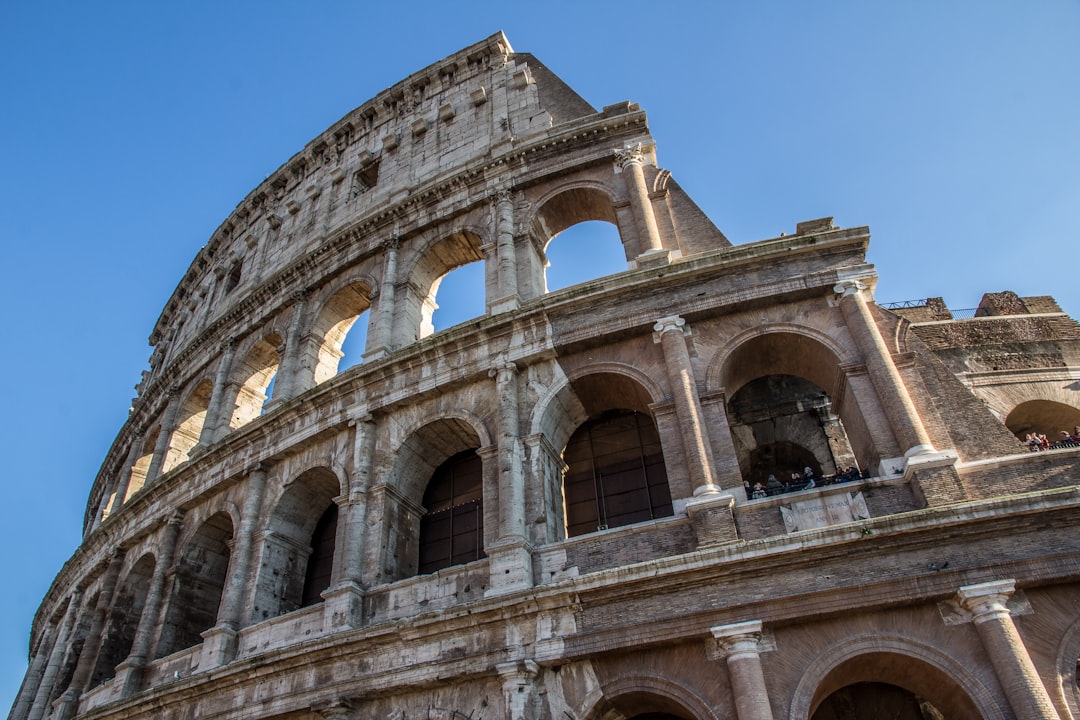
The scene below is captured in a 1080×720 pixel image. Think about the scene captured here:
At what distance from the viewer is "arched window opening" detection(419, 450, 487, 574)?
40.5 ft

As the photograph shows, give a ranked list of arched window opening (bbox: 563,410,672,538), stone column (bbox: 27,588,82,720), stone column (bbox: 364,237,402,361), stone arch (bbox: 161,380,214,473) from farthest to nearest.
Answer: stone arch (bbox: 161,380,214,473) < stone column (bbox: 27,588,82,720) < stone column (bbox: 364,237,402,361) < arched window opening (bbox: 563,410,672,538)

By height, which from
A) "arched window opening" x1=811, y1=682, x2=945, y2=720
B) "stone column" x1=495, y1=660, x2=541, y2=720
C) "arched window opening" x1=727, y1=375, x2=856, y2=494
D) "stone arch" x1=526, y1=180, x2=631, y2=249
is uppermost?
"stone arch" x1=526, y1=180, x2=631, y2=249

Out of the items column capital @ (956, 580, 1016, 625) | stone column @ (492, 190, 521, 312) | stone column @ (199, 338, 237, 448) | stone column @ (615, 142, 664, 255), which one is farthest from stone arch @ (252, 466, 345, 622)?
column capital @ (956, 580, 1016, 625)

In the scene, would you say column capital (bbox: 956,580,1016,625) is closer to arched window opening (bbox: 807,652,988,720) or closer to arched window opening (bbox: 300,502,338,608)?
arched window opening (bbox: 807,652,988,720)

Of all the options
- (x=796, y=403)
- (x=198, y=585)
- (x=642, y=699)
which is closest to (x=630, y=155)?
(x=796, y=403)

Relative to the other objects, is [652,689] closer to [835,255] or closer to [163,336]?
[835,255]

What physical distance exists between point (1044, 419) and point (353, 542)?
13.1 meters

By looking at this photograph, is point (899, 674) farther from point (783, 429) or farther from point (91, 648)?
point (91, 648)

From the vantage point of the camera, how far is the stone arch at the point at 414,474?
11.7 metres

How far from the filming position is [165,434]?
19.0 m

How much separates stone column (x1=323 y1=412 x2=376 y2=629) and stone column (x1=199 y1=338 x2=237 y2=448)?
5.19 metres

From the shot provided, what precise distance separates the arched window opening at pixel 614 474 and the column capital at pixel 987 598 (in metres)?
4.27

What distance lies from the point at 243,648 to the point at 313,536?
2.63m

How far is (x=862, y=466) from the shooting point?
10.5 m
